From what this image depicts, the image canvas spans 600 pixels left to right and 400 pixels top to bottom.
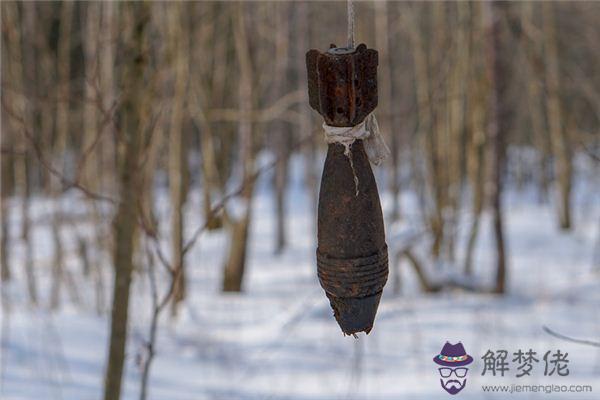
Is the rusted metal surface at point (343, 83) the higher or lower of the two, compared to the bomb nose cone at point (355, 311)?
higher

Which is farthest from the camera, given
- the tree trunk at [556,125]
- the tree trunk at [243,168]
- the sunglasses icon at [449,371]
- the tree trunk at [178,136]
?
the tree trunk at [556,125]

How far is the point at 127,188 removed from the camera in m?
2.21

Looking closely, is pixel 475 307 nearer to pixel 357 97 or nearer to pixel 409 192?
pixel 357 97

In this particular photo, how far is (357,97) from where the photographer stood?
103 centimetres

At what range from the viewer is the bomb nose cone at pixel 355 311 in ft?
3.58

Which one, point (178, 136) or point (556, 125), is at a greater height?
point (556, 125)

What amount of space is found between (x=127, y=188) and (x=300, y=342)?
2.68 m

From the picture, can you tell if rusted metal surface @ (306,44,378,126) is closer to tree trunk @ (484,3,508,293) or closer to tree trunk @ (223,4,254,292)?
tree trunk @ (484,3,508,293)

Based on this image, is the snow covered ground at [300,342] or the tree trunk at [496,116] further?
the tree trunk at [496,116]

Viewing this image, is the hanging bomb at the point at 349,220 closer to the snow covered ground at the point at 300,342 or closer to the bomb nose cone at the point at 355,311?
the bomb nose cone at the point at 355,311

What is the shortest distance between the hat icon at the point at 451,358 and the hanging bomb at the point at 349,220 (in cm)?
95

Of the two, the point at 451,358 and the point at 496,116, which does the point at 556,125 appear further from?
the point at 451,358

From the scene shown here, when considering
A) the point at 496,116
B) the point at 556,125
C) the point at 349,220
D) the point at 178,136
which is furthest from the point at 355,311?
the point at 556,125

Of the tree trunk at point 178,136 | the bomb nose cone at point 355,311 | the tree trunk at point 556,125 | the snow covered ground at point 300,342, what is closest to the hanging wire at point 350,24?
the bomb nose cone at point 355,311
